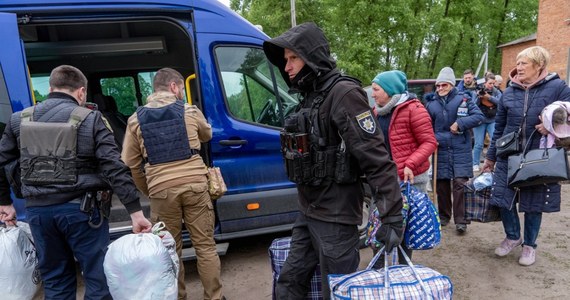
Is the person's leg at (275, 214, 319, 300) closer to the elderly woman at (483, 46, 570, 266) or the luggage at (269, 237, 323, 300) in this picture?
the luggage at (269, 237, 323, 300)

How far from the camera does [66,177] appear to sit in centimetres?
218

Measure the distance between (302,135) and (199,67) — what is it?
5.50ft

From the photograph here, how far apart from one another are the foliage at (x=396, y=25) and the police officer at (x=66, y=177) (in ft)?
37.9

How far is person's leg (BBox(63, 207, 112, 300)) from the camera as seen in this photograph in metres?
2.25

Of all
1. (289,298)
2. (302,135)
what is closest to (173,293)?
(289,298)

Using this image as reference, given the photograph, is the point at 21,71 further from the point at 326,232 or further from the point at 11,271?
the point at 326,232

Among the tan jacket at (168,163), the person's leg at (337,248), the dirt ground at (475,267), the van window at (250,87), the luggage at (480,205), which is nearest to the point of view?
the person's leg at (337,248)

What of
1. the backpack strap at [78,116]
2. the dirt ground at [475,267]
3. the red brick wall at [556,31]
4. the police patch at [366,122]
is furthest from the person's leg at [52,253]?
the red brick wall at [556,31]

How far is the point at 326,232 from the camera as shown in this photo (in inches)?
77.0

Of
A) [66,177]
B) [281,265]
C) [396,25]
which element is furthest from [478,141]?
[396,25]

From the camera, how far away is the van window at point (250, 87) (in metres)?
3.36

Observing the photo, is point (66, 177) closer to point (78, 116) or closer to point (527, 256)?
point (78, 116)

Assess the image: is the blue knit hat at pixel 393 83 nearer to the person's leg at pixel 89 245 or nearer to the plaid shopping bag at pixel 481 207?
the plaid shopping bag at pixel 481 207

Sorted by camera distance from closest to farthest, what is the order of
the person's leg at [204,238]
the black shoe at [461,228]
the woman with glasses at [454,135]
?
the person's leg at [204,238], the woman with glasses at [454,135], the black shoe at [461,228]
